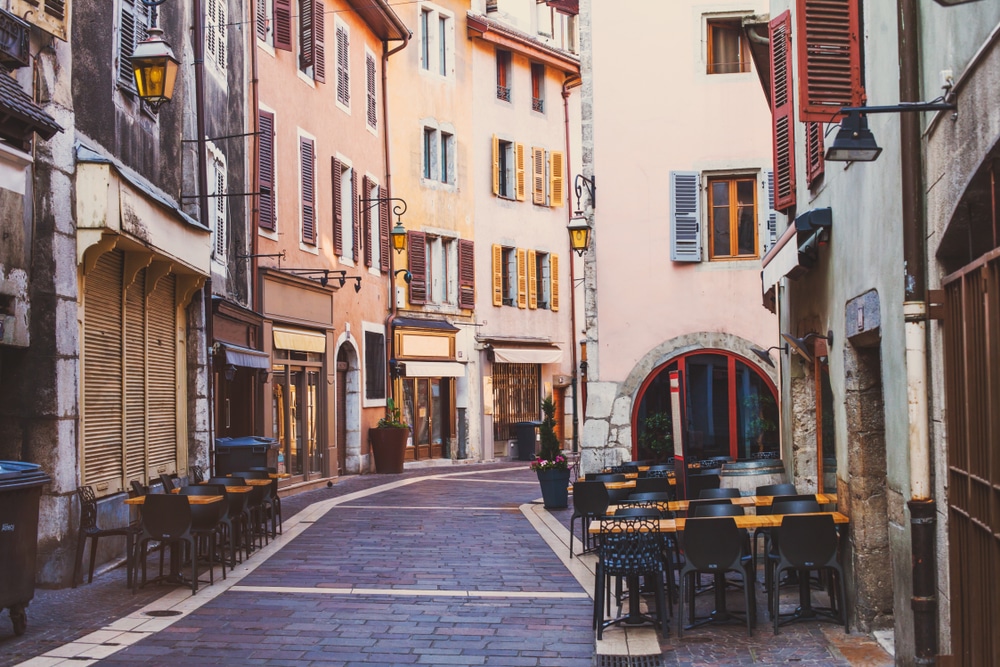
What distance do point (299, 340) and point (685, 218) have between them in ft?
25.6

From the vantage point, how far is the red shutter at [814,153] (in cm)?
1023

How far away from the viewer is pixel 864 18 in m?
8.49

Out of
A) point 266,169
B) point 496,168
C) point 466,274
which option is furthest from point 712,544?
point 496,168

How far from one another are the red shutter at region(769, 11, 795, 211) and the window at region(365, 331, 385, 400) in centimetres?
1567

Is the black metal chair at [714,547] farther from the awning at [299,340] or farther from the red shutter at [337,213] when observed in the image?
the red shutter at [337,213]

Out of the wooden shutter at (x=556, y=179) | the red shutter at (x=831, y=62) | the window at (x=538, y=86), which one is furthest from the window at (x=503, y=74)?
the red shutter at (x=831, y=62)

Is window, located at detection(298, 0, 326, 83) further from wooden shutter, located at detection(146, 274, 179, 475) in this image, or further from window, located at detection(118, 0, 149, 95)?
window, located at detection(118, 0, 149, 95)

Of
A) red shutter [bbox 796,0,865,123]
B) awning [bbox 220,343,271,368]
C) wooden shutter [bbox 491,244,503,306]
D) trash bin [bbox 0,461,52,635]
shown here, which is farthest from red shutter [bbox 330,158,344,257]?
red shutter [bbox 796,0,865,123]

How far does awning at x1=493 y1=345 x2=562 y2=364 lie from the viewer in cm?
3166

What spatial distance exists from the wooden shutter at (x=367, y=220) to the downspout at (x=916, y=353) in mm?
20630

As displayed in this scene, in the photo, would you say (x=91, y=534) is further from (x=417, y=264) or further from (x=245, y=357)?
(x=417, y=264)

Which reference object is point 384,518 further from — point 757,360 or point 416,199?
point 416,199

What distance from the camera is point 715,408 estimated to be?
Answer: 1881cm

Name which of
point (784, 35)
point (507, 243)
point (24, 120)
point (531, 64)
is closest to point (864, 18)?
point (784, 35)
